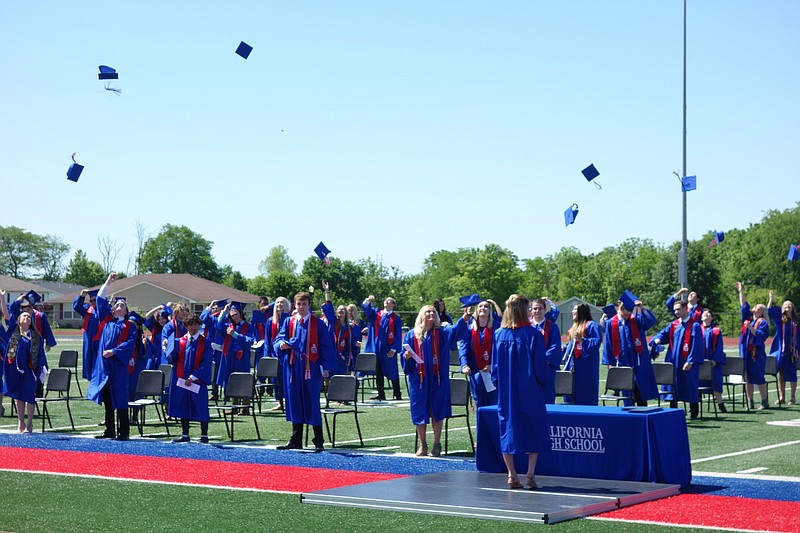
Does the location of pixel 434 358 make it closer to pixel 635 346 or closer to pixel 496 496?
pixel 496 496

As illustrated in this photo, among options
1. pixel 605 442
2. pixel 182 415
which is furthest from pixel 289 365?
pixel 605 442

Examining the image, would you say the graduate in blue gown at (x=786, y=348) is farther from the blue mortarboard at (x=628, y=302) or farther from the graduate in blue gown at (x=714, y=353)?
the blue mortarboard at (x=628, y=302)

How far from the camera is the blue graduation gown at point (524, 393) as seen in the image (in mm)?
10203

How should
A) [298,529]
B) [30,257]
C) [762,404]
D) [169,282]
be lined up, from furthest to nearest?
[30,257] → [169,282] → [762,404] → [298,529]

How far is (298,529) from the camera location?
855cm

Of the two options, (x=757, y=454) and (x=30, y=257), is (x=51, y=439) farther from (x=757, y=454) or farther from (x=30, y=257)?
(x=30, y=257)

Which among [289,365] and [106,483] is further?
[289,365]

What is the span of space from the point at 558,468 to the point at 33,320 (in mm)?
9506

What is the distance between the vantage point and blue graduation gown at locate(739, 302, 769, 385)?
65.2ft

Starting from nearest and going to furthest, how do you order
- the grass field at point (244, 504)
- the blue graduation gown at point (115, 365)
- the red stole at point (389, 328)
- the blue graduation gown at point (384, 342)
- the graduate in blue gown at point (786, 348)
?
1. the grass field at point (244, 504)
2. the blue graduation gown at point (115, 365)
3. the graduate in blue gown at point (786, 348)
4. the blue graduation gown at point (384, 342)
5. the red stole at point (389, 328)

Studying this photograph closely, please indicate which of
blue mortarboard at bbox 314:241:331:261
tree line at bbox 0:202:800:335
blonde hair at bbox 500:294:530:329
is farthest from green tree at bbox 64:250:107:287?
blonde hair at bbox 500:294:530:329

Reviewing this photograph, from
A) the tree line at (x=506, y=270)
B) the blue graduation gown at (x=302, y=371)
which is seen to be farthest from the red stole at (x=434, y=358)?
the tree line at (x=506, y=270)

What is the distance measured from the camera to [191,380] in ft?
49.2

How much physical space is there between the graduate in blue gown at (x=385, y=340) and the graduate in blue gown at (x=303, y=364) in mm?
7974
